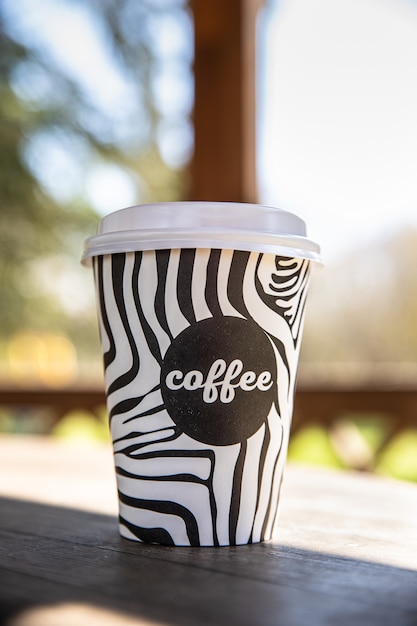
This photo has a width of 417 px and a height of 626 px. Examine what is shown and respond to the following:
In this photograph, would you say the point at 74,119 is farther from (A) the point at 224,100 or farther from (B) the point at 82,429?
(A) the point at 224,100

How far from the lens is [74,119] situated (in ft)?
24.1

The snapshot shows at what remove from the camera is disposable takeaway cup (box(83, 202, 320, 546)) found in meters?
0.55

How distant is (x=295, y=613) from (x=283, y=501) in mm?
392

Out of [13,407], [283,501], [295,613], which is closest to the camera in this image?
[295,613]

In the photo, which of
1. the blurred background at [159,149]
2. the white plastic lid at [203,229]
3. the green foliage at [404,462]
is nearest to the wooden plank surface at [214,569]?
the white plastic lid at [203,229]

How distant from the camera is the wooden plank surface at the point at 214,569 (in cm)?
37

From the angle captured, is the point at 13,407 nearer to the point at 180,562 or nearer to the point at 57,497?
the point at 57,497

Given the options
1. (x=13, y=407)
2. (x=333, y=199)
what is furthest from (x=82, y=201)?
(x=13, y=407)

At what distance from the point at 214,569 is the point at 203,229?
0.76ft

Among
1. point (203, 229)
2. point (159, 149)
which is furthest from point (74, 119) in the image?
point (203, 229)

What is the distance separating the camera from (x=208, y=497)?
21.9 inches

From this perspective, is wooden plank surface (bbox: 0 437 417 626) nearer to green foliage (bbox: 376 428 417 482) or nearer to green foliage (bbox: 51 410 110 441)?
green foliage (bbox: 51 410 110 441)

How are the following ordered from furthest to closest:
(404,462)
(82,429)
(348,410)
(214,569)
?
(82,429)
(404,462)
(348,410)
(214,569)

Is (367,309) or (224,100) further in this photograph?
(367,309)
